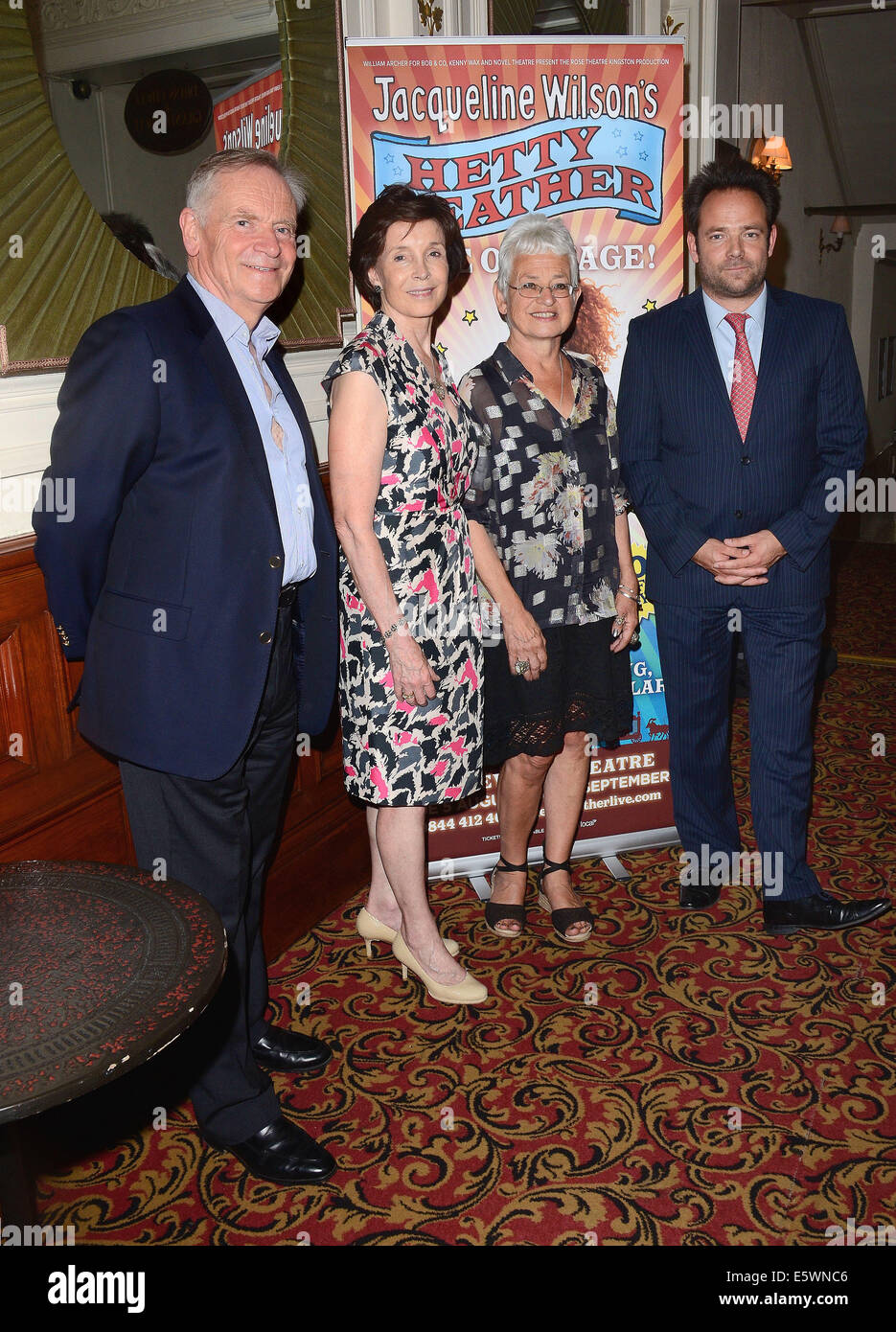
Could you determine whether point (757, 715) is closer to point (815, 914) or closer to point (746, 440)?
point (815, 914)

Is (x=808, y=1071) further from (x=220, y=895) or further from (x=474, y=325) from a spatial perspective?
(x=474, y=325)

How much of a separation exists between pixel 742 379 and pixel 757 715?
891mm

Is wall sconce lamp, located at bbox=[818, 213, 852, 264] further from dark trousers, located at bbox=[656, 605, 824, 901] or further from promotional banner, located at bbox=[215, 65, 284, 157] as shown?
promotional banner, located at bbox=[215, 65, 284, 157]

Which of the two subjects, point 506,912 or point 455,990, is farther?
point 506,912

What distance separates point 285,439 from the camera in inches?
A: 82.7

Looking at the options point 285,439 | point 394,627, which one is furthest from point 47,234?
point 394,627

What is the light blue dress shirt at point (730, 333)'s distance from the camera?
2.86 metres

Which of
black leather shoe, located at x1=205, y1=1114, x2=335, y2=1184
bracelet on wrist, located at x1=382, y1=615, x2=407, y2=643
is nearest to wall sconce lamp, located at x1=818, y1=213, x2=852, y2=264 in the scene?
bracelet on wrist, located at x1=382, y1=615, x2=407, y2=643

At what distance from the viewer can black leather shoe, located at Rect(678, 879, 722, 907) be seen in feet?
10.6

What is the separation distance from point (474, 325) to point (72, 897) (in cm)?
200

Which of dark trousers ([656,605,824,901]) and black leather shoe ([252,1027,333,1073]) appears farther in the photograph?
dark trousers ([656,605,824,901])

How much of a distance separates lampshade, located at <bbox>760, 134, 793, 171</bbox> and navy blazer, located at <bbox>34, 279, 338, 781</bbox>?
7034 millimetres

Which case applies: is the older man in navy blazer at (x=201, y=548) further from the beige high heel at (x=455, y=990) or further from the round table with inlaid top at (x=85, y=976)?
the beige high heel at (x=455, y=990)

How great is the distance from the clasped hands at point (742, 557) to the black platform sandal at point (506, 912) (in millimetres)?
985
